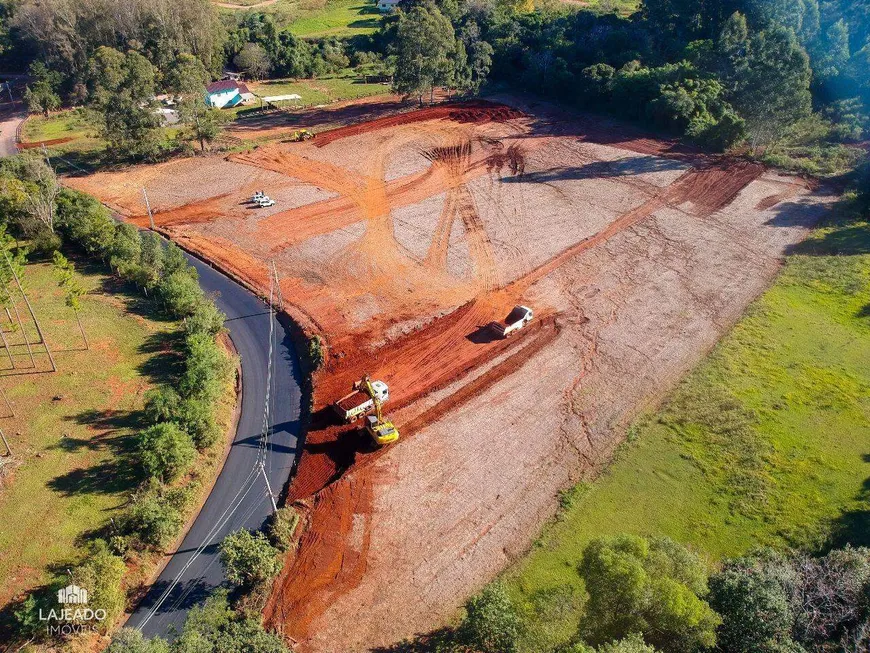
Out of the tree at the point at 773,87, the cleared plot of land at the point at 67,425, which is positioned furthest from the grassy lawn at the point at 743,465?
the tree at the point at 773,87

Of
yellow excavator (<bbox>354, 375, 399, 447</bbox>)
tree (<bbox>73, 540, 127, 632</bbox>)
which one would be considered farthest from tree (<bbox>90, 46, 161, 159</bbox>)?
tree (<bbox>73, 540, 127, 632</bbox>)

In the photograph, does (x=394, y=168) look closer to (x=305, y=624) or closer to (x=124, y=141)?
(x=124, y=141)

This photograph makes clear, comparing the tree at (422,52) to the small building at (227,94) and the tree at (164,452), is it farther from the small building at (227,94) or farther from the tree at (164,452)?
the tree at (164,452)

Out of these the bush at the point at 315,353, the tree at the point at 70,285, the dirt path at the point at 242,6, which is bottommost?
the bush at the point at 315,353

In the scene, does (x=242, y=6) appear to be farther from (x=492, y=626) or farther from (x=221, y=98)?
→ (x=492, y=626)

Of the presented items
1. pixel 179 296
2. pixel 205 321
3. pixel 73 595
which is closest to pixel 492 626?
pixel 73 595

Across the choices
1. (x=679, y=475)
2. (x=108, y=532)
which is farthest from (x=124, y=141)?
(x=679, y=475)
